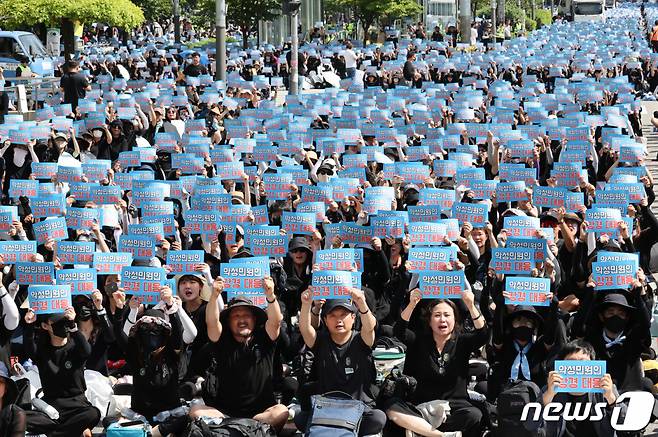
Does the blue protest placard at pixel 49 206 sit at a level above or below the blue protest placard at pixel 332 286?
above

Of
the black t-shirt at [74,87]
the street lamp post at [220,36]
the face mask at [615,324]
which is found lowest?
the face mask at [615,324]

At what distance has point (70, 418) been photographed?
10.6 meters

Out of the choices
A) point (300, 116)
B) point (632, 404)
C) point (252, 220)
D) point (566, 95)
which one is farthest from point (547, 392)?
point (566, 95)

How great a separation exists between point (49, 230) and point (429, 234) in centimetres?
350

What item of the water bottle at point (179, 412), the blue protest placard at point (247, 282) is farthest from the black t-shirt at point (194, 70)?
the water bottle at point (179, 412)

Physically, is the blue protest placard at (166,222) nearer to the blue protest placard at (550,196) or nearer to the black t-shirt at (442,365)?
the blue protest placard at (550,196)

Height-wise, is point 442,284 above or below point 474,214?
below

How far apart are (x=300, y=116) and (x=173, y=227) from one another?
8.30m

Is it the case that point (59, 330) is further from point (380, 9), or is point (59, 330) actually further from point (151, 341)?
point (380, 9)

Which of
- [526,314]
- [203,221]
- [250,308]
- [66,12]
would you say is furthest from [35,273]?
[66,12]

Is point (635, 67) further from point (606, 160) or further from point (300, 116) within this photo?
point (606, 160)

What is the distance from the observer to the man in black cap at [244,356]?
10.6 meters

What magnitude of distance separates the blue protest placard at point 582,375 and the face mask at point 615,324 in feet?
4.74

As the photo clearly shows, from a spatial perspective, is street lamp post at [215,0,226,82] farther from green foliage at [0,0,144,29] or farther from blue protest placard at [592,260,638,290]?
blue protest placard at [592,260,638,290]
